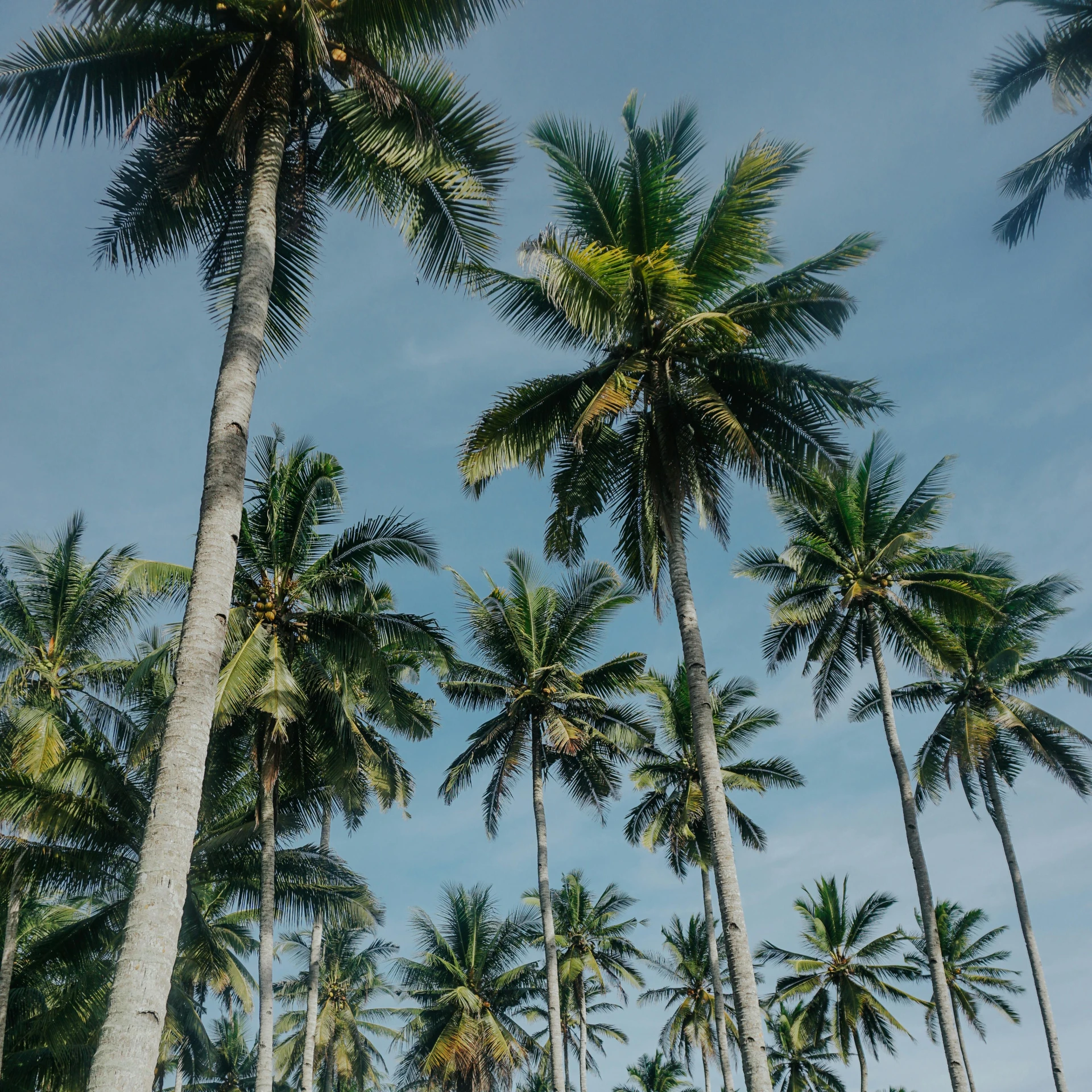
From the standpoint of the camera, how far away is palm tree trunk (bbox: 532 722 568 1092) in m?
22.2

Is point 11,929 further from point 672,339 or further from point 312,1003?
point 672,339

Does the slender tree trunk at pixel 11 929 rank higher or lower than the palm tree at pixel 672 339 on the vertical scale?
lower

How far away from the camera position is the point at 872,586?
22016mm

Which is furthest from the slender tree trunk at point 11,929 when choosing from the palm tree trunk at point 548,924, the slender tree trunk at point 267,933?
the palm tree trunk at point 548,924

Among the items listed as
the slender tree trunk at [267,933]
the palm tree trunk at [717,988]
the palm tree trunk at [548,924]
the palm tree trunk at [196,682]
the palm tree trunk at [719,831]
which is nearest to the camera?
the palm tree trunk at [196,682]

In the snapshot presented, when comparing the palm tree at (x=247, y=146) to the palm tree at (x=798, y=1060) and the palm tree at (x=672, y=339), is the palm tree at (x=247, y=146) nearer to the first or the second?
Answer: the palm tree at (x=672, y=339)

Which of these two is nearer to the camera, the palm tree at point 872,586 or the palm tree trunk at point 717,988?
the palm tree at point 872,586

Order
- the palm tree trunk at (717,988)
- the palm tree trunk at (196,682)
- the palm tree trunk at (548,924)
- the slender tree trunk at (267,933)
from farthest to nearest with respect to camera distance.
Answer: the palm tree trunk at (717,988) < the palm tree trunk at (548,924) < the slender tree trunk at (267,933) < the palm tree trunk at (196,682)

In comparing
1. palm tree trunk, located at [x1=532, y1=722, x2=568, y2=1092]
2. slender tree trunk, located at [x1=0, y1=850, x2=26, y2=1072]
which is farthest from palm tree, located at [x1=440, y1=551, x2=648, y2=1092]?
slender tree trunk, located at [x1=0, y1=850, x2=26, y2=1072]

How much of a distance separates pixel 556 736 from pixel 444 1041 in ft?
43.5

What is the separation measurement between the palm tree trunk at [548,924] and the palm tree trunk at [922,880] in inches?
312

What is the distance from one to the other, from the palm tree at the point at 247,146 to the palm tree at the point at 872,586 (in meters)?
12.6

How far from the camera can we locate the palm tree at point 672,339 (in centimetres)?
1360

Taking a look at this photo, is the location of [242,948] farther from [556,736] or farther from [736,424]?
[736,424]
